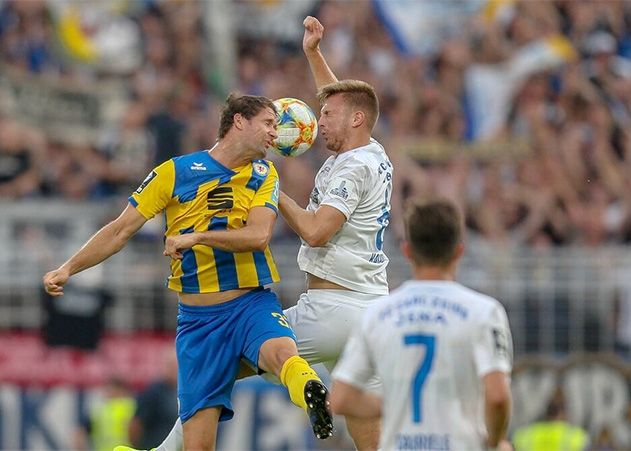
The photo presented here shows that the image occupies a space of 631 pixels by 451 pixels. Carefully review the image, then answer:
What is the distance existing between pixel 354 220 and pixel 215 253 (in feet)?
2.77

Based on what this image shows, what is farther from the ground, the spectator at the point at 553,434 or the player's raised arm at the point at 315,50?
the player's raised arm at the point at 315,50

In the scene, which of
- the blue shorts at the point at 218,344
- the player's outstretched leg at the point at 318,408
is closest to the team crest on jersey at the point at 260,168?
the blue shorts at the point at 218,344

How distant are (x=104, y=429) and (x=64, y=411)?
17.8 inches

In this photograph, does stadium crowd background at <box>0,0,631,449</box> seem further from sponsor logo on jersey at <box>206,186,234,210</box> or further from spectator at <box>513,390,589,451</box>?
sponsor logo on jersey at <box>206,186,234,210</box>

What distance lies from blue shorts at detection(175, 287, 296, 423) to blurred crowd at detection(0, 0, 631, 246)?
260 inches

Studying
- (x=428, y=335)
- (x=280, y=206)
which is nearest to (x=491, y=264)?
(x=280, y=206)

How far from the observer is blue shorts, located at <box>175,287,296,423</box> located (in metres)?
8.62

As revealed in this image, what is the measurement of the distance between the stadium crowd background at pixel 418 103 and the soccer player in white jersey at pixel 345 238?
636 cm

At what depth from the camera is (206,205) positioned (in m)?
8.67

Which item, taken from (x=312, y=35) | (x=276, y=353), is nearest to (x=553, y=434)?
(x=312, y=35)

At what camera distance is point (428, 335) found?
6.19 metres

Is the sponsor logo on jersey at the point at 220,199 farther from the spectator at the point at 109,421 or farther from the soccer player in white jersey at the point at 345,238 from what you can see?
the spectator at the point at 109,421

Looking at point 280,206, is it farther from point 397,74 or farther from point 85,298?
point 397,74

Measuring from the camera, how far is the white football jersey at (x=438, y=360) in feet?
20.2
